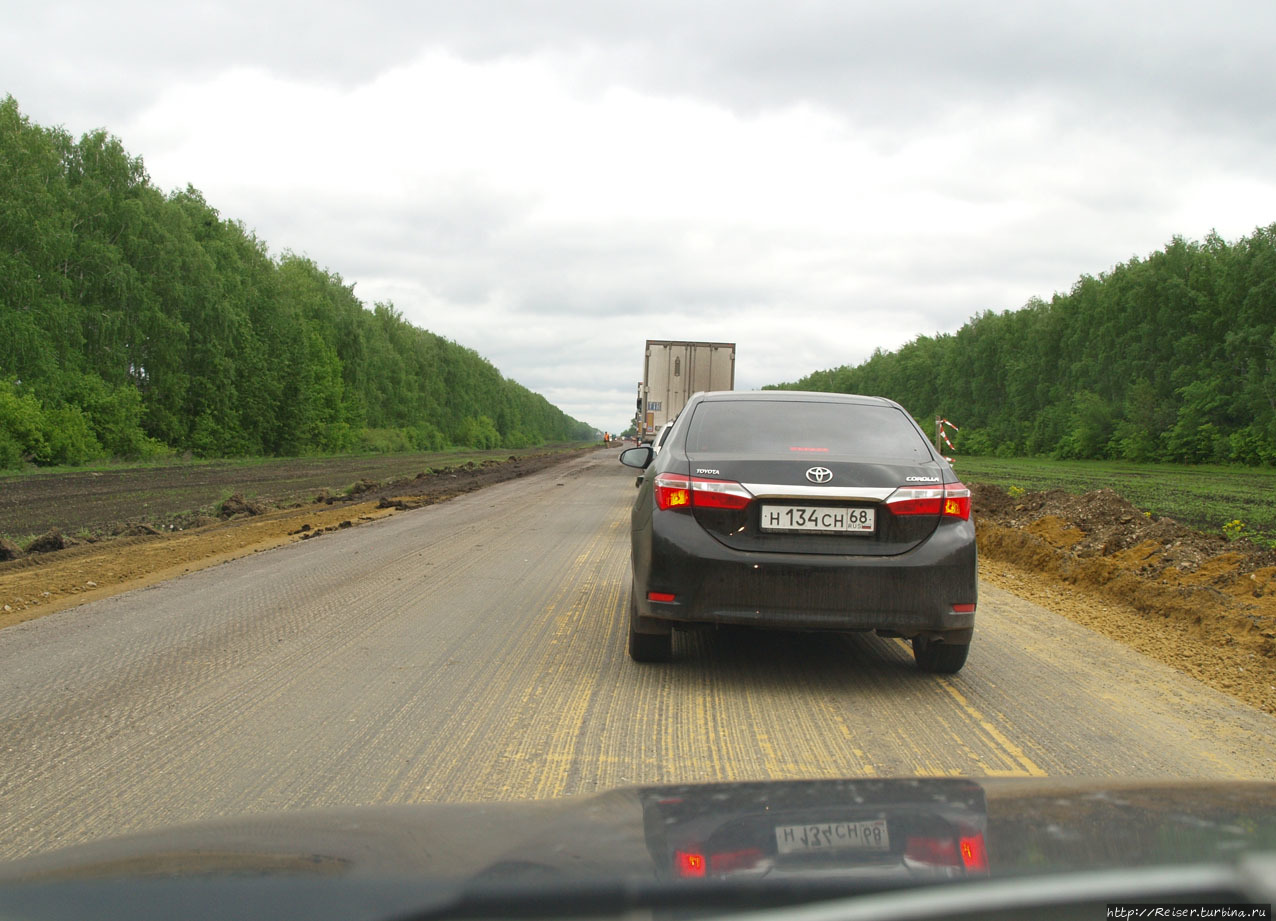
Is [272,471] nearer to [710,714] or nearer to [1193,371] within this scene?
[710,714]

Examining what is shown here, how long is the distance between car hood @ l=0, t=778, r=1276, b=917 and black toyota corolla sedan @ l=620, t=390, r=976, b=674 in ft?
8.57

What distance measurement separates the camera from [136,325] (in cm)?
4084

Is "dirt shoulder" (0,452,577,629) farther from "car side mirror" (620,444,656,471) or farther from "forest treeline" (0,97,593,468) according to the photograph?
"forest treeline" (0,97,593,468)

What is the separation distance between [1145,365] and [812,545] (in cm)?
5884

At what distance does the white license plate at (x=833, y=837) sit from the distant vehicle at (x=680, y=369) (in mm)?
25183

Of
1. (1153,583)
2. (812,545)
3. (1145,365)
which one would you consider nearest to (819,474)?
(812,545)

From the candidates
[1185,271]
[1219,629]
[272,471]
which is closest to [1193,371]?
[1185,271]

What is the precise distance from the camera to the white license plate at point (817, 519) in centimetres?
479

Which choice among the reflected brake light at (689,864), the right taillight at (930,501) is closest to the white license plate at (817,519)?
the right taillight at (930,501)

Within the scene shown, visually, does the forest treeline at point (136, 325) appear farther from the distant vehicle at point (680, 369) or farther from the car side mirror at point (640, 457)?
the car side mirror at point (640, 457)

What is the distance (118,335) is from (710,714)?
42045 mm

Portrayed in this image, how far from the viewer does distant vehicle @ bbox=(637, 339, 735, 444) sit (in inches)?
1058

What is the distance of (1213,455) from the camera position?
44125mm

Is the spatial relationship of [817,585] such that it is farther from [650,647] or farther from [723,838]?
[723,838]
